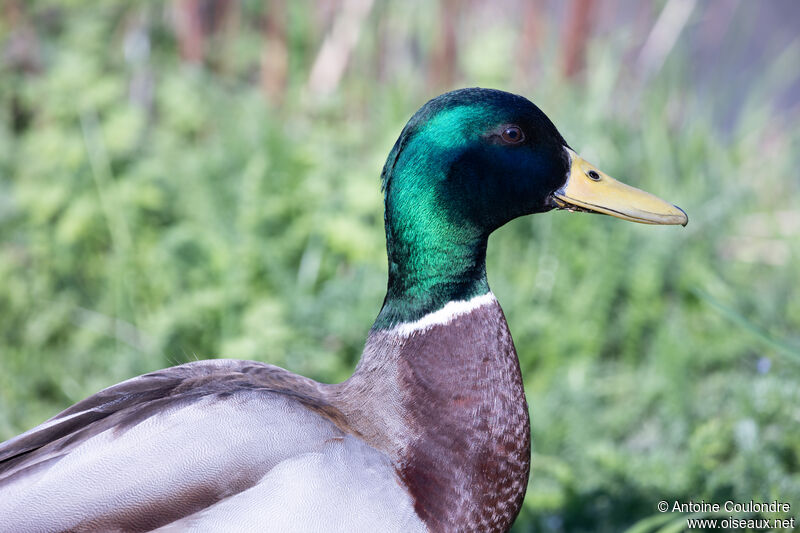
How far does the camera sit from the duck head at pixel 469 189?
5.46 ft

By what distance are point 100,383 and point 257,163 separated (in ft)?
2.99

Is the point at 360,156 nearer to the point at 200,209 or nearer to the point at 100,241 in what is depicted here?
the point at 200,209

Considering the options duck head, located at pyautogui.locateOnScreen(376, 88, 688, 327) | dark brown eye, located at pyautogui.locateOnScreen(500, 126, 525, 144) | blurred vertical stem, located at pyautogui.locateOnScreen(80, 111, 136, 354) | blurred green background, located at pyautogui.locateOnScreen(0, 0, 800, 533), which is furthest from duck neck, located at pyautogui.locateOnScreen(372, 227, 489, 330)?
blurred vertical stem, located at pyautogui.locateOnScreen(80, 111, 136, 354)

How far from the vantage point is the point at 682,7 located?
3855mm

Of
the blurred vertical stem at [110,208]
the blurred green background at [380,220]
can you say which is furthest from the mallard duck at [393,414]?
the blurred vertical stem at [110,208]

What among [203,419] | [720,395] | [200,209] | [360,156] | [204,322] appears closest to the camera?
[203,419]

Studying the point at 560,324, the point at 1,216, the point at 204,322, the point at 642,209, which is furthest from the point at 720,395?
the point at 1,216

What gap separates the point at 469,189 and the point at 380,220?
1506 mm

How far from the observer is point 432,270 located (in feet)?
5.65

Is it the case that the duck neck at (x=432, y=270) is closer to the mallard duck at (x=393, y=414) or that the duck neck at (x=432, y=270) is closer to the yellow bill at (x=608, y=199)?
the mallard duck at (x=393, y=414)

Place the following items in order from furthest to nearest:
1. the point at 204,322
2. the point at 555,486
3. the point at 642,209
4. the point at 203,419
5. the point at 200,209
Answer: the point at 200,209 < the point at 204,322 < the point at 555,486 < the point at 642,209 < the point at 203,419

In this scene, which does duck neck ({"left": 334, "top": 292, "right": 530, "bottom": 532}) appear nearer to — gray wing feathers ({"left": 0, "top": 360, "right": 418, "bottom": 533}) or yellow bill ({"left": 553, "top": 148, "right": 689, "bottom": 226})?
gray wing feathers ({"left": 0, "top": 360, "right": 418, "bottom": 533})

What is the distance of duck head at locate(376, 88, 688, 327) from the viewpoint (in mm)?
1663

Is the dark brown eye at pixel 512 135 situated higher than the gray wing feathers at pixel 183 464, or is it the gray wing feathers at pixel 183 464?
→ the dark brown eye at pixel 512 135
